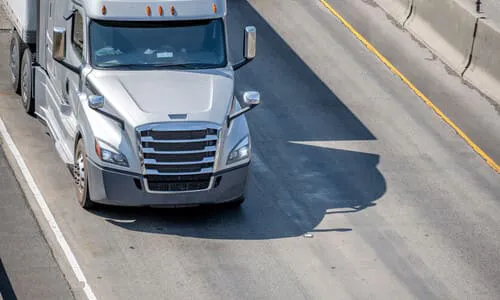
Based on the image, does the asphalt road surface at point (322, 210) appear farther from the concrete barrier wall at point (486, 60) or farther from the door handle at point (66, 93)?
the door handle at point (66, 93)

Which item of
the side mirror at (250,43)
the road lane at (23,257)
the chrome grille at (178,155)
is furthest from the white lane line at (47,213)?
the side mirror at (250,43)

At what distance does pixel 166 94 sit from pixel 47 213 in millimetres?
2474

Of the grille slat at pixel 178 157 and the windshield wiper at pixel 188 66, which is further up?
the windshield wiper at pixel 188 66

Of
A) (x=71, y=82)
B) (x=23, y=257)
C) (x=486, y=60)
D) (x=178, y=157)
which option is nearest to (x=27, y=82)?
(x=71, y=82)

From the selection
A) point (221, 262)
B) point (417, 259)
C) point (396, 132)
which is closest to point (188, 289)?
point (221, 262)

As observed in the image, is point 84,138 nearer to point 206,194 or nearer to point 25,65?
point 206,194

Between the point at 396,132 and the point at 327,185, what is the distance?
2.83 metres

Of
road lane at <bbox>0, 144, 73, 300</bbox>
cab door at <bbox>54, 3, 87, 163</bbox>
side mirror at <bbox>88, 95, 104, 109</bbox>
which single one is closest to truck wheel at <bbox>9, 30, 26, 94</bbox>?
cab door at <bbox>54, 3, 87, 163</bbox>

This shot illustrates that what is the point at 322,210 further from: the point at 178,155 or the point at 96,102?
the point at 96,102

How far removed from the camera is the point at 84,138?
18.3m

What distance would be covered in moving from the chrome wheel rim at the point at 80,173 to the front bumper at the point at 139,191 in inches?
15.1

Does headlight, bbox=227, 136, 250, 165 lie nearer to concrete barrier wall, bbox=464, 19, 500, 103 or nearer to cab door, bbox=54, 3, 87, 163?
cab door, bbox=54, 3, 87, 163

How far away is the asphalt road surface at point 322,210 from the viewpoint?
16891 millimetres

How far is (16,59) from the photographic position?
2262 cm
